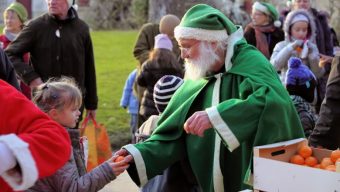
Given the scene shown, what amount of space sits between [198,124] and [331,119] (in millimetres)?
1510

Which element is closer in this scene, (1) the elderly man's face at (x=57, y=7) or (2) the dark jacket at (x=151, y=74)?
(1) the elderly man's face at (x=57, y=7)

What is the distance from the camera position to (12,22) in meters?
8.23

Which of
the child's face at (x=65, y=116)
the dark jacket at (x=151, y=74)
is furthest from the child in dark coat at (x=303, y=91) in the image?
the child's face at (x=65, y=116)

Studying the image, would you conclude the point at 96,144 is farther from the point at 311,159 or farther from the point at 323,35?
the point at 323,35

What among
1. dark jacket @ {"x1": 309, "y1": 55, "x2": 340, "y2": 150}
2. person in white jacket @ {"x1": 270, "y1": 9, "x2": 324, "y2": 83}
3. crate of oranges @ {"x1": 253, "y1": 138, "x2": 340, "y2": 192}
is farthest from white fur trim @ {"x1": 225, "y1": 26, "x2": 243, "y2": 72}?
person in white jacket @ {"x1": 270, "y1": 9, "x2": 324, "y2": 83}

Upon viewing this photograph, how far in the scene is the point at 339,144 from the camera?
5.11m

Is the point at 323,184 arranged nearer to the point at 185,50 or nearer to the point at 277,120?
→ the point at 277,120

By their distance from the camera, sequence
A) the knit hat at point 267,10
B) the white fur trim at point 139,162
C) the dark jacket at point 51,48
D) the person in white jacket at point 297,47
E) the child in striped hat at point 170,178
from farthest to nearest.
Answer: the knit hat at point 267,10 → the person in white jacket at point 297,47 → the dark jacket at point 51,48 → the child in striped hat at point 170,178 → the white fur trim at point 139,162

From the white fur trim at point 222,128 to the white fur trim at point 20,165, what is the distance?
5.18 feet

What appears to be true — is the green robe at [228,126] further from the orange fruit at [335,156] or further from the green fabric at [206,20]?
the orange fruit at [335,156]

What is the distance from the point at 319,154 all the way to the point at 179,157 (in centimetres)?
85

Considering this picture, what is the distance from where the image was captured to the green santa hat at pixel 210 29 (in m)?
4.27

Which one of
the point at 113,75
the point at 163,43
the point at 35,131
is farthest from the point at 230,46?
the point at 113,75

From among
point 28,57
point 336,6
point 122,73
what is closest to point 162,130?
point 28,57
